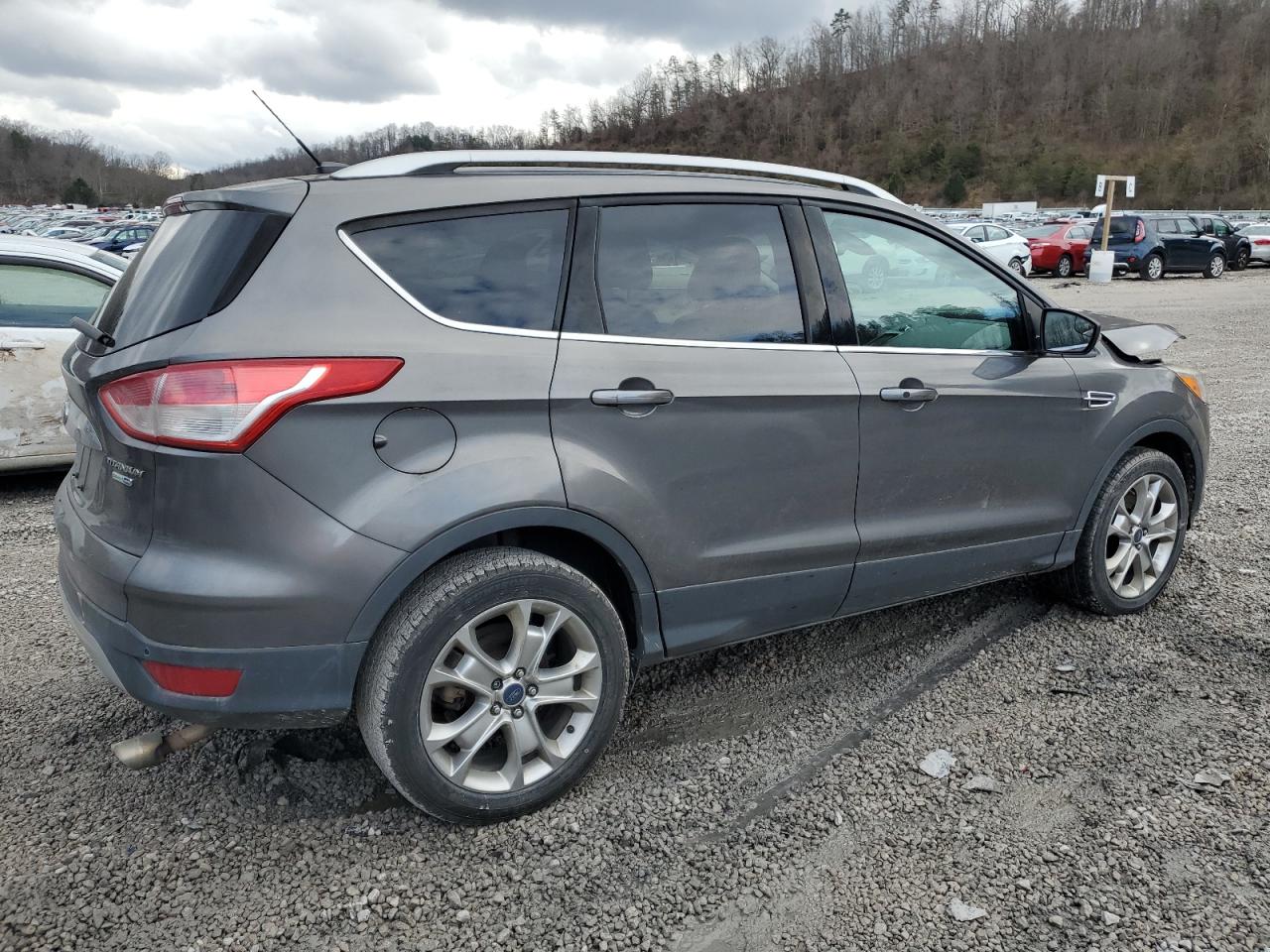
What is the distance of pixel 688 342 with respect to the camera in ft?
9.32

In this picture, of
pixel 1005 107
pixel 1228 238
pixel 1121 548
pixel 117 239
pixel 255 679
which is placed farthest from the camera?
pixel 1005 107

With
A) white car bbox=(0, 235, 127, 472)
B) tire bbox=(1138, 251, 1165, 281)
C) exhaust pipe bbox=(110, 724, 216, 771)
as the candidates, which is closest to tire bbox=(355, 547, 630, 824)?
exhaust pipe bbox=(110, 724, 216, 771)

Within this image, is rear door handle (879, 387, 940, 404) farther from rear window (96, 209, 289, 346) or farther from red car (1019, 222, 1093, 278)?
red car (1019, 222, 1093, 278)

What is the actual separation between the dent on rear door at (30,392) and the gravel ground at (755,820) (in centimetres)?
226

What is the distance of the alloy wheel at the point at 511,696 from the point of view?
8.34 feet

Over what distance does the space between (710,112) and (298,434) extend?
6031 inches

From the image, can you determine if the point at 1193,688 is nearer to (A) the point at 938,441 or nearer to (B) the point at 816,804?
(A) the point at 938,441

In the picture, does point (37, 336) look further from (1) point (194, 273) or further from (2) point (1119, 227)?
(2) point (1119, 227)

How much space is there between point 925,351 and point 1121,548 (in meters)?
1.45

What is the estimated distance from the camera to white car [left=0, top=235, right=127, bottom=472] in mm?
5676

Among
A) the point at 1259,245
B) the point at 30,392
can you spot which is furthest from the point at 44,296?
the point at 1259,245

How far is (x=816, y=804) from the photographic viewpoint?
2811 millimetres

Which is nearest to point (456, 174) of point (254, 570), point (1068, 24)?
point (254, 570)

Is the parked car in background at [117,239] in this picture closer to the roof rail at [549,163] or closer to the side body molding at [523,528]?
the roof rail at [549,163]
